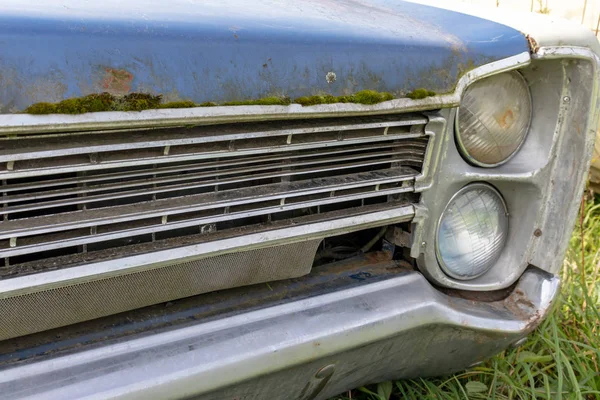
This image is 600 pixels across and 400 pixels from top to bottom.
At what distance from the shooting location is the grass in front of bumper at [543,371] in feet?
6.74

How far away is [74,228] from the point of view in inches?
49.1

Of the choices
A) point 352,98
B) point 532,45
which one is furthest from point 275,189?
point 532,45

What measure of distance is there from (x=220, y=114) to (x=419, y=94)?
1.66 ft

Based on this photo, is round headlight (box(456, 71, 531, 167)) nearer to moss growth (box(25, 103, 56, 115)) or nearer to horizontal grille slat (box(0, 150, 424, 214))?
horizontal grille slat (box(0, 150, 424, 214))

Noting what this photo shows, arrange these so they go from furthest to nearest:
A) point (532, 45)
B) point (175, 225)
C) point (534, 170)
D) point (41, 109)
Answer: point (534, 170) < point (532, 45) < point (175, 225) < point (41, 109)

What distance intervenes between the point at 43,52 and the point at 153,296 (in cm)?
57

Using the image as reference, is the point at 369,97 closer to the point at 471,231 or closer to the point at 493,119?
the point at 493,119

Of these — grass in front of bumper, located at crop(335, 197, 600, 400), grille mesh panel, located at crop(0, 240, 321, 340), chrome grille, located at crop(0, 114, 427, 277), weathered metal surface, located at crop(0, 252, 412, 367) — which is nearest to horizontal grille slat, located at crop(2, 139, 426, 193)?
chrome grille, located at crop(0, 114, 427, 277)

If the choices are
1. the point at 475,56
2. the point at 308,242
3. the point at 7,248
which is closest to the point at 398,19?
the point at 475,56

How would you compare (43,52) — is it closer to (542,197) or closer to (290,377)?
(290,377)

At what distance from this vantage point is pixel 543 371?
225 centimetres

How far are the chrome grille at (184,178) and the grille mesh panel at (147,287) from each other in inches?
3.0

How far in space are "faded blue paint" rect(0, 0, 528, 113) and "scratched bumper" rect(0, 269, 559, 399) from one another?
0.50 metres

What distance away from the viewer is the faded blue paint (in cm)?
115
